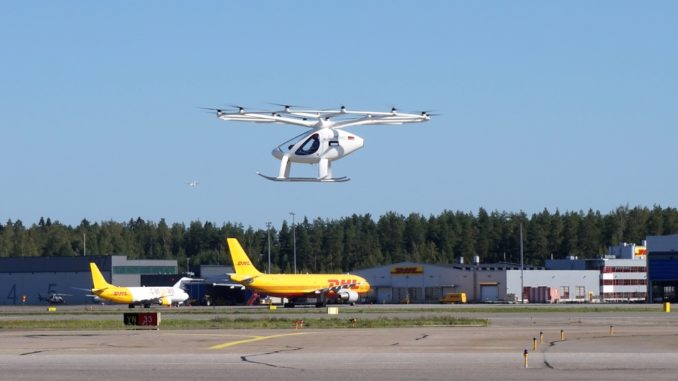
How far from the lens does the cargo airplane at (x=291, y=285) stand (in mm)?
120938

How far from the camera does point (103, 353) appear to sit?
48344mm

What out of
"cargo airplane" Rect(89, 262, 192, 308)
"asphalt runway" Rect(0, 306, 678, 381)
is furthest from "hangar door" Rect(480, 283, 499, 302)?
"asphalt runway" Rect(0, 306, 678, 381)

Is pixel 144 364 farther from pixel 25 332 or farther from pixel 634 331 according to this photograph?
pixel 634 331

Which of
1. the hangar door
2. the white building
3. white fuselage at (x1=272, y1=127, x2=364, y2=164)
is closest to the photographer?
white fuselage at (x1=272, y1=127, x2=364, y2=164)

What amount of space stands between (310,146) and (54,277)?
110 m

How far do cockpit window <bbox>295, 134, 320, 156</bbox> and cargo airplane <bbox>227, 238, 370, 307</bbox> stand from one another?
212ft

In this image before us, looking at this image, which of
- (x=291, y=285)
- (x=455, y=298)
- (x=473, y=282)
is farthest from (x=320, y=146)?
(x=473, y=282)

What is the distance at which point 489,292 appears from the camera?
148m

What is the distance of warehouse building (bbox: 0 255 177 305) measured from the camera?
157750 mm

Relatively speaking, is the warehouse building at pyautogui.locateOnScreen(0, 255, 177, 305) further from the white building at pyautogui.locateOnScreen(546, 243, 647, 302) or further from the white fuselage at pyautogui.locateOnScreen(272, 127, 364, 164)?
the white fuselage at pyautogui.locateOnScreen(272, 127, 364, 164)

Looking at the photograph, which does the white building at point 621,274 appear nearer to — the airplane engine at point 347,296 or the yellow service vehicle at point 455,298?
the yellow service vehicle at point 455,298

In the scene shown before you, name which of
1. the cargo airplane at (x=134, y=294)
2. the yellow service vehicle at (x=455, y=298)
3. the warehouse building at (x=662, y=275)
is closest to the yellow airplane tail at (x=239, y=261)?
the cargo airplane at (x=134, y=294)

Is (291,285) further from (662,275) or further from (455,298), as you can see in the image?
(662,275)

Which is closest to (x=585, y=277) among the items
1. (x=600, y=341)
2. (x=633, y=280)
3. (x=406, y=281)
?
(x=633, y=280)
